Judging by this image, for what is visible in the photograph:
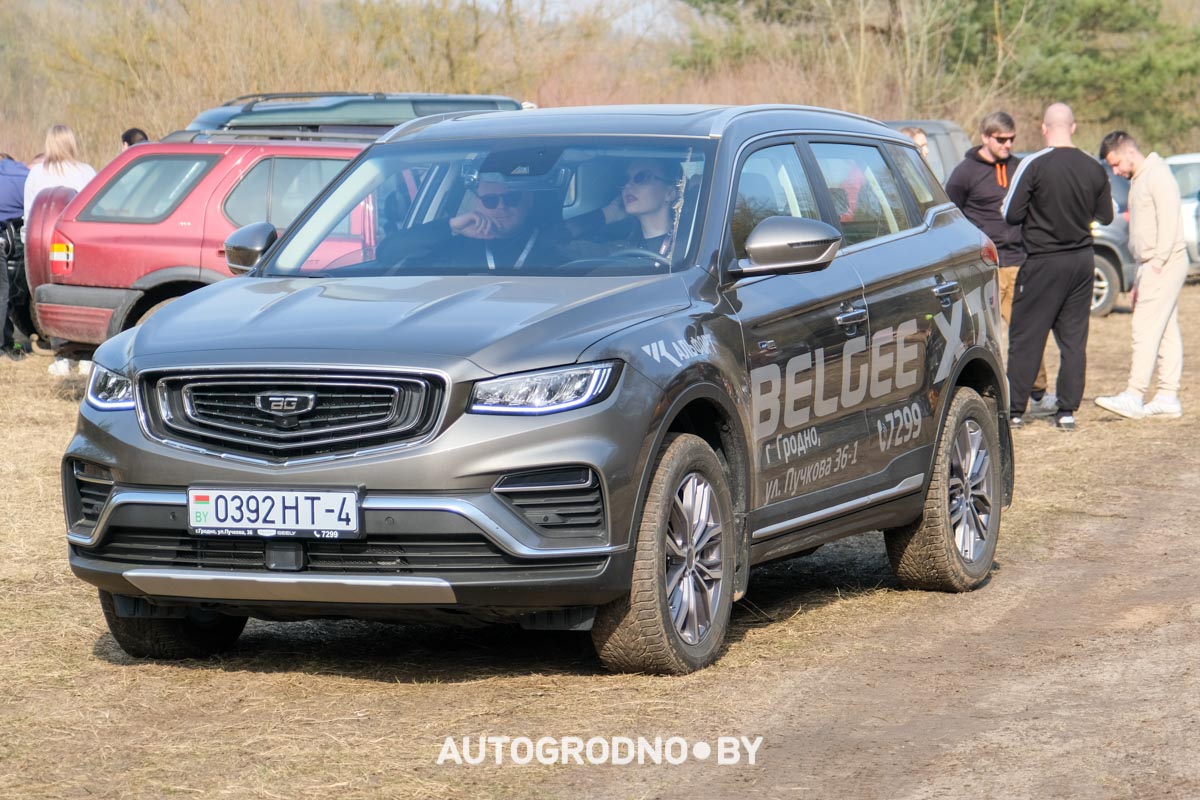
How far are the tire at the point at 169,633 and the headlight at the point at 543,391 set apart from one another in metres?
1.36

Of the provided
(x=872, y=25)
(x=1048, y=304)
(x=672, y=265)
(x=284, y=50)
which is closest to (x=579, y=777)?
(x=672, y=265)

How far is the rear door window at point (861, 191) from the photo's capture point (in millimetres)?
6988

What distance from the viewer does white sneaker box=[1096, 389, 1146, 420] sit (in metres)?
13.0

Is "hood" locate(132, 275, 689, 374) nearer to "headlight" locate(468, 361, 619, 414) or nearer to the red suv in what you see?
"headlight" locate(468, 361, 619, 414)

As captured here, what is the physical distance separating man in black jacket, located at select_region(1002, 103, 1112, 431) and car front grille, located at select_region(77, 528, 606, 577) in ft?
24.9

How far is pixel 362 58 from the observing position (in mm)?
26969

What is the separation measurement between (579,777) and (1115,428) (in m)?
8.85

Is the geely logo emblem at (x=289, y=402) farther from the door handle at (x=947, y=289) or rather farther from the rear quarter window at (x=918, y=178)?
the rear quarter window at (x=918, y=178)

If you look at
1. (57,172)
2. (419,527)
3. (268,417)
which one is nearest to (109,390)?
(268,417)

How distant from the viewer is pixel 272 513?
17.1 feet

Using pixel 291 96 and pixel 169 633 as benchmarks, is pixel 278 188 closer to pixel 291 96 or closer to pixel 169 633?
pixel 291 96

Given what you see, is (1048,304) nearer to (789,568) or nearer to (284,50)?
(789,568)

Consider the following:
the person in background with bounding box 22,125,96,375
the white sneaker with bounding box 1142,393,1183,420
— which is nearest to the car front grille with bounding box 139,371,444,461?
the white sneaker with bounding box 1142,393,1183,420

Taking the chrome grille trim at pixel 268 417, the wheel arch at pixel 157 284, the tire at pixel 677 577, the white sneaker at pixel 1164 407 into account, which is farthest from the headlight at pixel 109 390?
the white sneaker at pixel 1164 407
